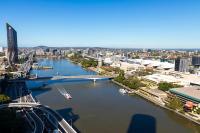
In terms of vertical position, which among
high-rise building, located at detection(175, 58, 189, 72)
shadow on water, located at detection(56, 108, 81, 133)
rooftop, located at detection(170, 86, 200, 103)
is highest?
high-rise building, located at detection(175, 58, 189, 72)

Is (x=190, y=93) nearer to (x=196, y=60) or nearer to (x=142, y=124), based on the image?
A: (x=142, y=124)

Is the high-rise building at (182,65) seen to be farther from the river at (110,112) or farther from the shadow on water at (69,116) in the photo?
the shadow on water at (69,116)

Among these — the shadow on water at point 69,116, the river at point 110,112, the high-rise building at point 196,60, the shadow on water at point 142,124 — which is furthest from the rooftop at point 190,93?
the high-rise building at point 196,60

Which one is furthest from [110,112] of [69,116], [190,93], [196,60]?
[196,60]

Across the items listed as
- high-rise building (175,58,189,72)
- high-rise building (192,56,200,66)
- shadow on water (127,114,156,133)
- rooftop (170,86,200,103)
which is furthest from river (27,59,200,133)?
high-rise building (192,56,200,66)

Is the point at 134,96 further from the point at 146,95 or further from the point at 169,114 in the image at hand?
the point at 169,114

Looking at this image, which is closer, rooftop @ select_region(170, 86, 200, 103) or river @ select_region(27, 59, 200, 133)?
river @ select_region(27, 59, 200, 133)

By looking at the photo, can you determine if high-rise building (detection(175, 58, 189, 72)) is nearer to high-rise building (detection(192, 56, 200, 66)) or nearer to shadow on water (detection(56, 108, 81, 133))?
high-rise building (detection(192, 56, 200, 66))
